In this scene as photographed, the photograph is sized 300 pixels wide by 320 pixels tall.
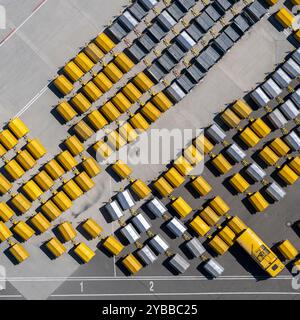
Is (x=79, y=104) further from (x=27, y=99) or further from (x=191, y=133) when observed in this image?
(x=191, y=133)

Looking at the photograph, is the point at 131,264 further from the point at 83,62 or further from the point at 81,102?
the point at 83,62

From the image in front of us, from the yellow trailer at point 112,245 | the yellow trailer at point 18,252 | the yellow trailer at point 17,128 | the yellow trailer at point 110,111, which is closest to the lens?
the yellow trailer at point 18,252

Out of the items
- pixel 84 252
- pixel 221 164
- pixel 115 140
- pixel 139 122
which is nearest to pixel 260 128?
pixel 221 164

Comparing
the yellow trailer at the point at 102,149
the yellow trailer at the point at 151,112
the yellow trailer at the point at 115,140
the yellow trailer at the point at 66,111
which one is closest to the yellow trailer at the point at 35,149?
the yellow trailer at the point at 66,111

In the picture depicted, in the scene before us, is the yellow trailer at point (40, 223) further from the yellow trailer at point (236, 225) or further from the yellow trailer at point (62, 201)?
the yellow trailer at point (236, 225)

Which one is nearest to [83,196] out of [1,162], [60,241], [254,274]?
[60,241]

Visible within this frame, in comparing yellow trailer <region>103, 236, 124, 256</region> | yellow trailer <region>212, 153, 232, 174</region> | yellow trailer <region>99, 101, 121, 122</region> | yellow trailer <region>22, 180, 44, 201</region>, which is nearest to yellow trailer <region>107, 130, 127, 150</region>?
yellow trailer <region>99, 101, 121, 122</region>
